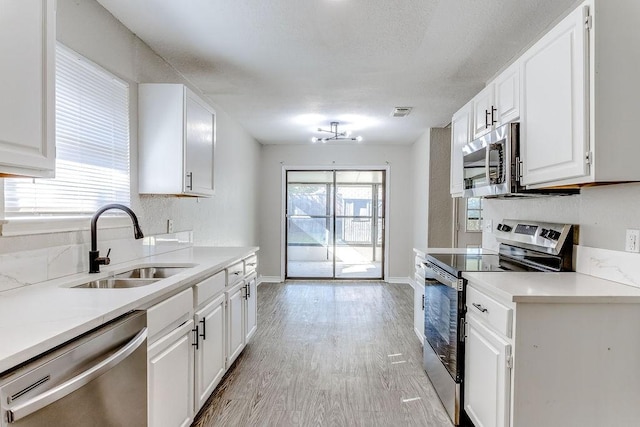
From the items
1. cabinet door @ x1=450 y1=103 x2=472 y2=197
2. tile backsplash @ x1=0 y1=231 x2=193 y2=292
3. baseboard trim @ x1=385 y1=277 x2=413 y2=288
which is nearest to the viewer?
tile backsplash @ x1=0 y1=231 x2=193 y2=292

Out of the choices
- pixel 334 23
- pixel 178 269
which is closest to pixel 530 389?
pixel 178 269

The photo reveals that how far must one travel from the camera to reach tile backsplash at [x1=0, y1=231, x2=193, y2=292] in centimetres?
157

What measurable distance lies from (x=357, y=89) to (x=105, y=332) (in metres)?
3.01

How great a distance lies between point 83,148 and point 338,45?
5.81ft

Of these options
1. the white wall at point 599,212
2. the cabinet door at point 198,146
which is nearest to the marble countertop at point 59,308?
the cabinet door at point 198,146

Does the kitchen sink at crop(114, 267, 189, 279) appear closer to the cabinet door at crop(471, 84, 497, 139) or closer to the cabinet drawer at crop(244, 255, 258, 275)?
the cabinet drawer at crop(244, 255, 258, 275)

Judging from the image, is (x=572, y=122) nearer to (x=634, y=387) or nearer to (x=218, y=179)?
(x=634, y=387)

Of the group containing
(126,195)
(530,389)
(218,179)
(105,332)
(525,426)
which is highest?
(218,179)

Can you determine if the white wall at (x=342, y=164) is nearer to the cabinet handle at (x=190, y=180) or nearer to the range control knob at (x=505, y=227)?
the range control knob at (x=505, y=227)

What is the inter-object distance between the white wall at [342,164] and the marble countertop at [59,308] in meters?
4.44

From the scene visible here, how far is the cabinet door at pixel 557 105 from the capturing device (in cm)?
165

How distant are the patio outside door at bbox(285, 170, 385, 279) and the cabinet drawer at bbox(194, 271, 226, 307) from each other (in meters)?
4.14

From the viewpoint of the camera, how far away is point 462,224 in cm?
534

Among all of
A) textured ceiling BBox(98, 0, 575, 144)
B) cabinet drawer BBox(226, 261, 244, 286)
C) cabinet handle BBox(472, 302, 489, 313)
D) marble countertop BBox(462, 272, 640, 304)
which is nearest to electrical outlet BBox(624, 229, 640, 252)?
marble countertop BBox(462, 272, 640, 304)
